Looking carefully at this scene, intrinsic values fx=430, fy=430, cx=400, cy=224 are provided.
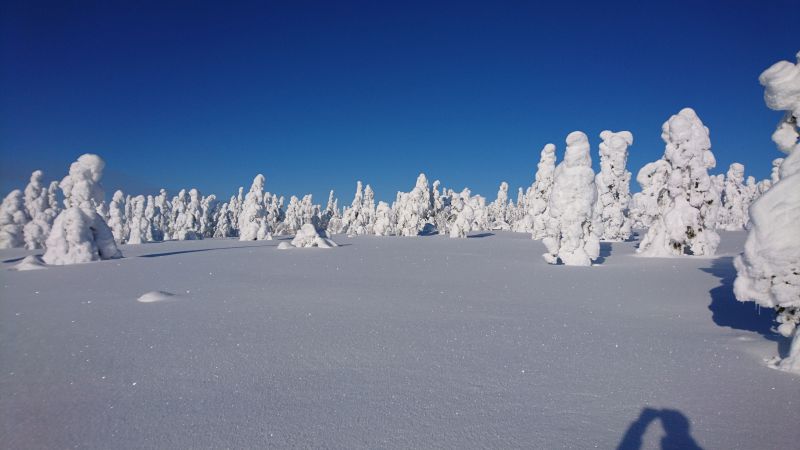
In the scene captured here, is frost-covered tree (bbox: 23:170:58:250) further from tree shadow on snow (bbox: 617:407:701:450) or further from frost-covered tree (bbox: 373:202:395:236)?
tree shadow on snow (bbox: 617:407:701:450)

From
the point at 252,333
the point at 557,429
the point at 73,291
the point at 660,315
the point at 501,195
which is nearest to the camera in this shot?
the point at 557,429

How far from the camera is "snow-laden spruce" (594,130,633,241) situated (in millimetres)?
37062

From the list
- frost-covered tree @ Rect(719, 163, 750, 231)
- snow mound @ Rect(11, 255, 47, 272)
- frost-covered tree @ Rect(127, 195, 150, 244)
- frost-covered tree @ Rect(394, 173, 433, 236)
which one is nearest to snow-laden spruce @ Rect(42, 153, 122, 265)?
snow mound @ Rect(11, 255, 47, 272)

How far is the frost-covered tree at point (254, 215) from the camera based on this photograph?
47281mm

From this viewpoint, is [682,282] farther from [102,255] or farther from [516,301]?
[102,255]

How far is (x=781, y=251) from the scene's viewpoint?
18.2 ft

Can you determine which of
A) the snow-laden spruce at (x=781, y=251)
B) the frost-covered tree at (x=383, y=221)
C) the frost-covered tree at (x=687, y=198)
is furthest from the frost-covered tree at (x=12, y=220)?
the snow-laden spruce at (x=781, y=251)

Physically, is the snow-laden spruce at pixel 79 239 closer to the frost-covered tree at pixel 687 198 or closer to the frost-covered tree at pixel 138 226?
the frost-covered tree at pixel 687 198

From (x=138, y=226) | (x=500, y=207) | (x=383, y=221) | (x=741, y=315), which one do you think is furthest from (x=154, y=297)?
(x=500, y=207)

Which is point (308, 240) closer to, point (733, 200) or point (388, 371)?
point (388, 371)

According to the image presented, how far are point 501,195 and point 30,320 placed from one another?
93186 millimetres

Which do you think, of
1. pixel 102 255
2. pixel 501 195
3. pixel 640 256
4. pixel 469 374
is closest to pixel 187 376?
pixel 469 374

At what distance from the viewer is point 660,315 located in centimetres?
887

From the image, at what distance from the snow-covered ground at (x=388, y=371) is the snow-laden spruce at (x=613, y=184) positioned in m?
28.3
